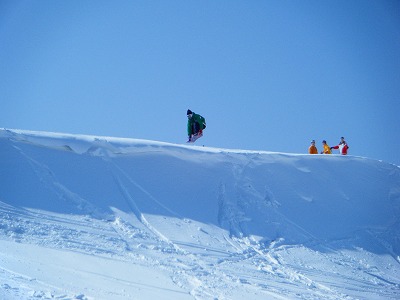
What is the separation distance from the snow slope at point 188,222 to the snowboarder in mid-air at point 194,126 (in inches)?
Answer: 63.0

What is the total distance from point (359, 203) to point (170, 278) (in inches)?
287

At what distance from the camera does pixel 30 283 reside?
395 centimetres

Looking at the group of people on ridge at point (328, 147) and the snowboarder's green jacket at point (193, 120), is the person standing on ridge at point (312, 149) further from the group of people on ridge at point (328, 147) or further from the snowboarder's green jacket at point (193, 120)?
the snowboarder's green jacket at point (193, 120)

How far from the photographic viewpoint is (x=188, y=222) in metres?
8.02

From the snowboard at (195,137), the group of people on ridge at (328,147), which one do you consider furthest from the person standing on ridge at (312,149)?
the snowboard at (195,137)

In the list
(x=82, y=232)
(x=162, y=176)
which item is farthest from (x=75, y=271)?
(x=162, y=176)

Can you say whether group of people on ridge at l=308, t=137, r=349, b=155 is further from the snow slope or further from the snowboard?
the snowboard

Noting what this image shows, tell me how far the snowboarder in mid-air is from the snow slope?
1.60 metres

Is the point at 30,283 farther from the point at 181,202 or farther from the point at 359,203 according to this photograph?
the point at 359,203

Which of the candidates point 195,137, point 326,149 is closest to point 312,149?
point 326,149

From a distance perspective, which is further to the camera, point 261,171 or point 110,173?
point 261,171

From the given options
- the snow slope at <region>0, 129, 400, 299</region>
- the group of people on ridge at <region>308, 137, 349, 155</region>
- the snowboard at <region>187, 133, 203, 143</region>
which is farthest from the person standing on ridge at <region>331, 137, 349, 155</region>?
the snowboard at <region>187, 133, 203, 143</region>

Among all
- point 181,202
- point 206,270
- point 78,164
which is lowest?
point 206,270

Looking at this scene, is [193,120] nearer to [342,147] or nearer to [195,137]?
[195,137]
